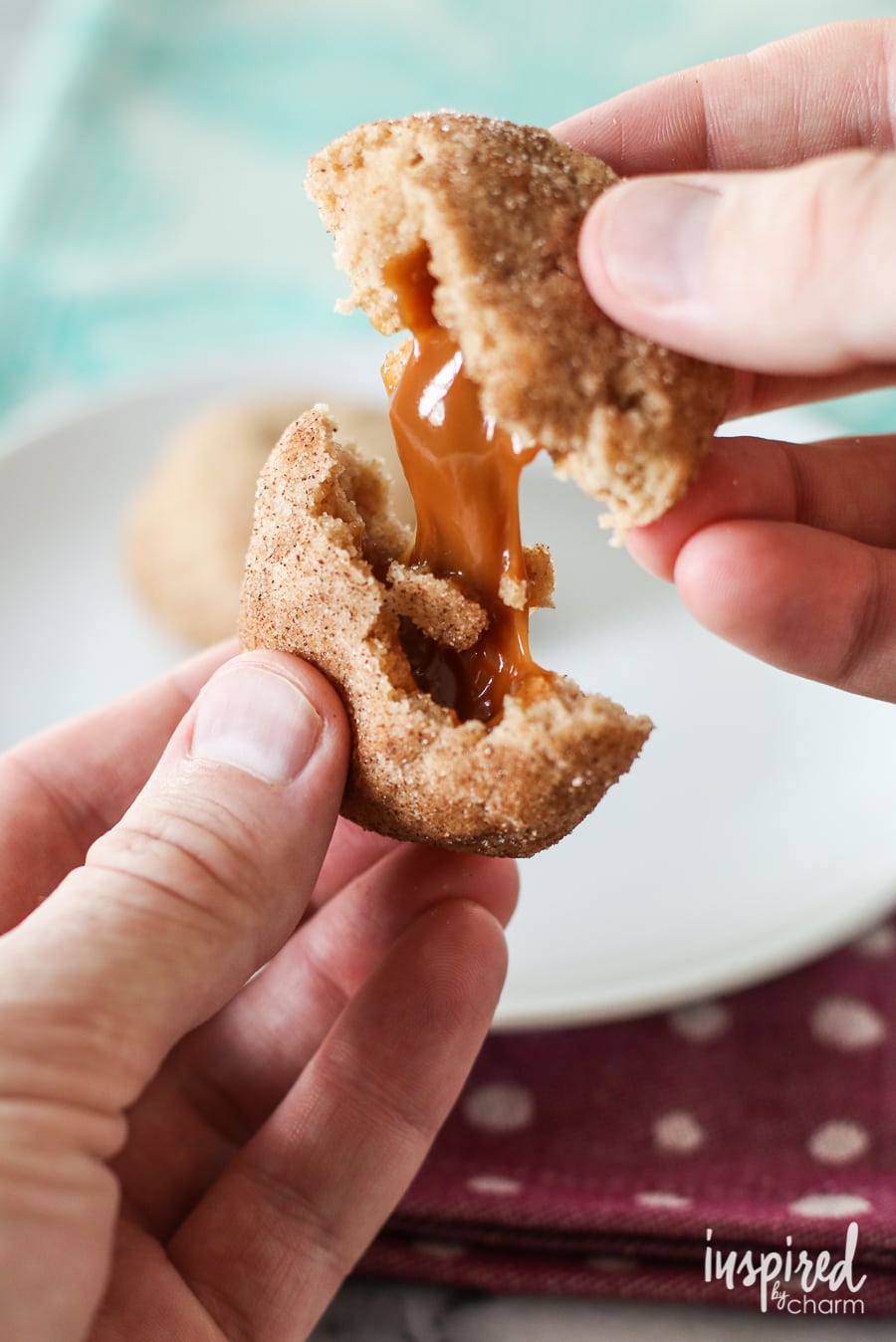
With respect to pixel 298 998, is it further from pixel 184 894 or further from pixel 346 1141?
pixel 184 894

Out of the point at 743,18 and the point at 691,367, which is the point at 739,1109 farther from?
the point at 743,18

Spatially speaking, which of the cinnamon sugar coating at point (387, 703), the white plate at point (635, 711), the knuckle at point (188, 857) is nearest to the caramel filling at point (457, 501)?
the cinnamon sugar coating at point (387, 703)

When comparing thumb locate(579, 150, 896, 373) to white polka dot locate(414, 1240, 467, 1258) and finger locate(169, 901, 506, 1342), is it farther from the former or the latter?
white polka dot locate(414, 1240, 467, 1258)

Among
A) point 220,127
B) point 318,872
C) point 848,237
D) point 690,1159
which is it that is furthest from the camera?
point 220,127

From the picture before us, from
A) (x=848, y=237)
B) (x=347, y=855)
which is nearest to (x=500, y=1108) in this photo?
(x=347, y=855)

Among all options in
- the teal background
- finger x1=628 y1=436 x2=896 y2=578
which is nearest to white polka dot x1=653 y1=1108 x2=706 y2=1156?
finger x1=628 y1=436 x2=896 y2=578
